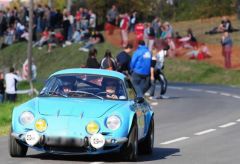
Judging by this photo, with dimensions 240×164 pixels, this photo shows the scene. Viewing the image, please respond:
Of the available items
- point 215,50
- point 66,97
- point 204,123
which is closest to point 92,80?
point 66,97

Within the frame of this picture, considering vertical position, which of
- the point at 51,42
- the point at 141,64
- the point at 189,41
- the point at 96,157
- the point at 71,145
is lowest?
the point at 51,42

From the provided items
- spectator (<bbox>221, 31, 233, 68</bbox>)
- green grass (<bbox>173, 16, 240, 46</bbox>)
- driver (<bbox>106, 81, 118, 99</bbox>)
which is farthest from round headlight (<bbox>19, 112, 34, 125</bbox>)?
green grass (<bbox>173, 16, 240, 46</bbox>)

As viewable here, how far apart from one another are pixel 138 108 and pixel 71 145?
1638mm

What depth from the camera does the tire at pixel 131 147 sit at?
505 inches

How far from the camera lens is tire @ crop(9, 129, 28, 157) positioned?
13.0 metres

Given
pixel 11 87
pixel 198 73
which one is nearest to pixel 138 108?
pixel 11 87

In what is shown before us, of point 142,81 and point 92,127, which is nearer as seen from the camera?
point 92,127

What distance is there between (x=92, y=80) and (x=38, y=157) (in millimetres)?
Result: 1464

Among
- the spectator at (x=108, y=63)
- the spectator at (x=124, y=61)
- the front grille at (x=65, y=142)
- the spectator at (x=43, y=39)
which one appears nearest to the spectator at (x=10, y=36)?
the spectator at (x=43, y=39)

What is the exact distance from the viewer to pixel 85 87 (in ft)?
45.6

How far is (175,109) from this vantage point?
84.2 feet

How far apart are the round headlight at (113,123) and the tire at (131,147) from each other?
258 millimetres

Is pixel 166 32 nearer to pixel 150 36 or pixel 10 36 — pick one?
pixel 150 36

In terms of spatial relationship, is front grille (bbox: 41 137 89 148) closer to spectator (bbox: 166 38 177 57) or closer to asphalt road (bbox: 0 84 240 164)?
asphalt road (bbox: 0 84 240 164)
